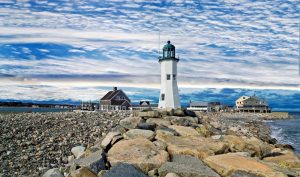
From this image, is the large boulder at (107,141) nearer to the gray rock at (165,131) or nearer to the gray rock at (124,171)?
the gray rock at (165,131)

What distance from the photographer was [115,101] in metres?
53.9

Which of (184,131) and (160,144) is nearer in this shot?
(160,144)

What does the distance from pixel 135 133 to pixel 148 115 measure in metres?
3.46

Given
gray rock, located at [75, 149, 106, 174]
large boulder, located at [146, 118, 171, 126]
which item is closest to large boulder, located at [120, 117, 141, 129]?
large boulder, located at [146, 118, 171, 126]

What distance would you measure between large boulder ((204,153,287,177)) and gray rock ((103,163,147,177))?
75.7 inches

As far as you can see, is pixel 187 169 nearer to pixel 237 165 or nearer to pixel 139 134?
pixel 237 165

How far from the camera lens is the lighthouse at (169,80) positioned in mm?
24578

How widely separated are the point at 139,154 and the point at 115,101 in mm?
44940

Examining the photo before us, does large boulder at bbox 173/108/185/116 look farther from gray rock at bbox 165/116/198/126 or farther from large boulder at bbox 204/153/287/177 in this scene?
large boulder at bbox 204/153/287/177

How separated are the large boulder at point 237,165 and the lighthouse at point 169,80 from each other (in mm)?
15303

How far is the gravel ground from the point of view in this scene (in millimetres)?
11266

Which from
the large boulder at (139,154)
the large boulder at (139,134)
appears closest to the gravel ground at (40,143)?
the large boulder at (139,154)

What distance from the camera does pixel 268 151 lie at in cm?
1311

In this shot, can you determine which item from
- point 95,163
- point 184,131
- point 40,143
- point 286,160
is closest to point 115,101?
point 40,143
